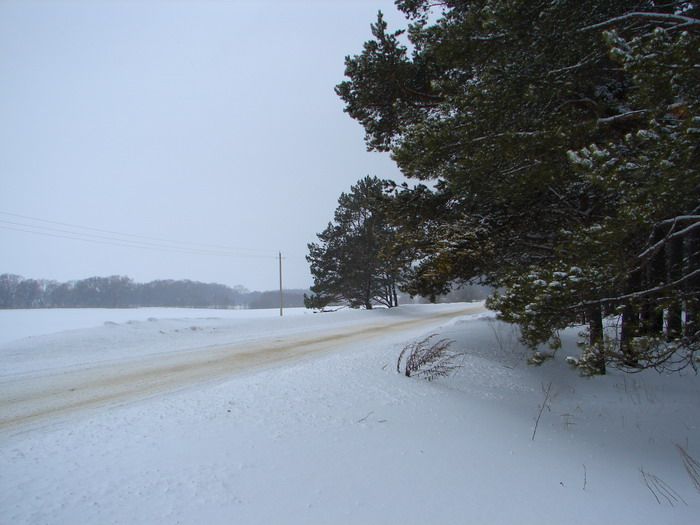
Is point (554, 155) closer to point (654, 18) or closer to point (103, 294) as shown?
point (654, 18)

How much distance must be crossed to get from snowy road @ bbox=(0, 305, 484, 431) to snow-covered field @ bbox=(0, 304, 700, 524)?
0.32 ft

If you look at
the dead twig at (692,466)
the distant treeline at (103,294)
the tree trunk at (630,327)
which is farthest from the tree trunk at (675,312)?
the distant treeline at (103,294)

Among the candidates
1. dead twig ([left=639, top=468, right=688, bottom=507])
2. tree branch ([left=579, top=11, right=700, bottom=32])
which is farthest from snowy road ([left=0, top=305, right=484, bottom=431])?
tree branch ([left=579, top=11, right=700, bottom=32])

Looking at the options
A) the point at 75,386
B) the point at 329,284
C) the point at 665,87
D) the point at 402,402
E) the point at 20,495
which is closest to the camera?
the point at 20,495

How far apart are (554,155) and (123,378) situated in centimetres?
773

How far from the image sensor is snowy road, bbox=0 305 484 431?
193 inches

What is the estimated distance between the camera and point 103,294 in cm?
6994

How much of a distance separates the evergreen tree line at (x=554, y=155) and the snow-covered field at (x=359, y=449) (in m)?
1.04

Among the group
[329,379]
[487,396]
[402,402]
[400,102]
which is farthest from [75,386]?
[400,102]

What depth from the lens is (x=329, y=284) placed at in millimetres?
27719

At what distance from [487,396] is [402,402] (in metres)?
1.62

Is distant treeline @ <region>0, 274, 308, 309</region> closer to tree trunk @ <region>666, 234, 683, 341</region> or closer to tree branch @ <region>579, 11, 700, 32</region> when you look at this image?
tree trunk @ <region>666, 234, 683, 341</region>

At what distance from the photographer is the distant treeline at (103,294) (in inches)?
2638

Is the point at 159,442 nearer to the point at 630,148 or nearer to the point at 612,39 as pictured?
the point at 630,148
